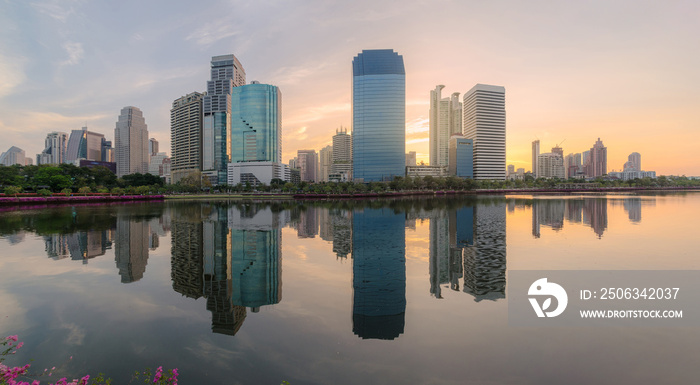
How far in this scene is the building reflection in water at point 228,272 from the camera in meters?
12.2

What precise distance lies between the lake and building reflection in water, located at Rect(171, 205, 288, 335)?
0.10 meters

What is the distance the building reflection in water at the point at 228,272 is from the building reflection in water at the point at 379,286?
3634 millimetres

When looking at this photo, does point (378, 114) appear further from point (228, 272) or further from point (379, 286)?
point (379, 286)

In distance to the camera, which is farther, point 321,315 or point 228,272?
point 228,272

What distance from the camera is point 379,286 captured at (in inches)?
581

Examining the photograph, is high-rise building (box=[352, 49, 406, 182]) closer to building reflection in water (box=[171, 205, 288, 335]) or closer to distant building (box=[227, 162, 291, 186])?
distant building (box=[227, 162, 291, 186])

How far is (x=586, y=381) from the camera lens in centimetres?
752

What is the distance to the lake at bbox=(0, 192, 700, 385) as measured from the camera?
26.4ft
